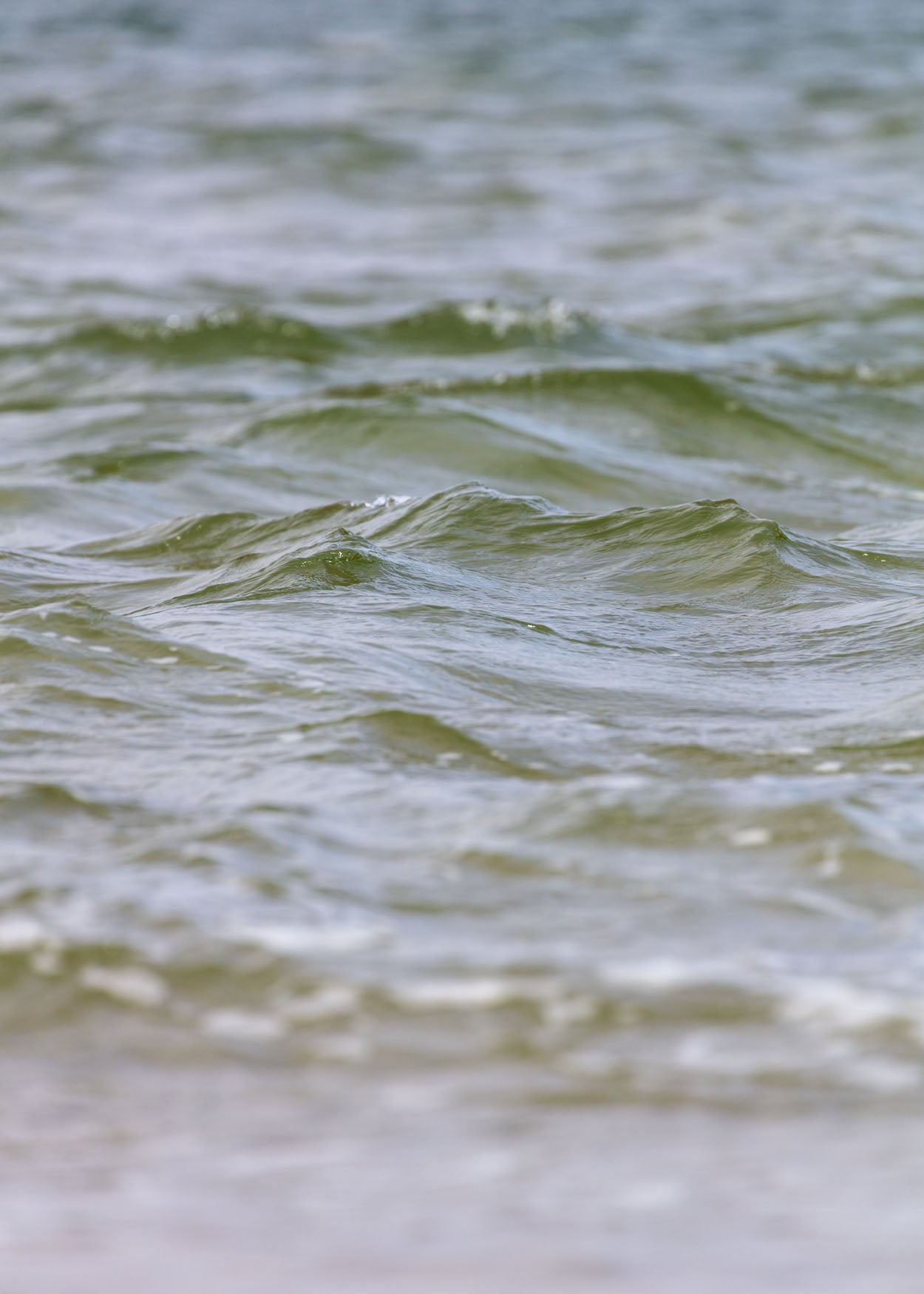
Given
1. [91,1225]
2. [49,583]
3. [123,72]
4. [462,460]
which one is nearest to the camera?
[91,1225]

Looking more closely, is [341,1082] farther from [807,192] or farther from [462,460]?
[807,192]

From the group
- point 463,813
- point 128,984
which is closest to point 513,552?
point 463,813

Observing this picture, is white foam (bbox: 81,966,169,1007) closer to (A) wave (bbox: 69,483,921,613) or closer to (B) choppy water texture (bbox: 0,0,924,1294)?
(B) choppy water texture (bbox: 0,0,924,1294)

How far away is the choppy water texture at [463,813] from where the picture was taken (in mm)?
2094

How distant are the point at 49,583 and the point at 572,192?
36.9 ft

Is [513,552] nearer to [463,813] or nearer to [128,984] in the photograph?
[463,813]

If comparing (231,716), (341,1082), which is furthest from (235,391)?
(341,1082)

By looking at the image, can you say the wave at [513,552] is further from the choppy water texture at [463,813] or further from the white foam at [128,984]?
the white foam at [128,984]

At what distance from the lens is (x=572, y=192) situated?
15.3 m

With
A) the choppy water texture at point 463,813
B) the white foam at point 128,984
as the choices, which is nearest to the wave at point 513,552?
the choppy water texture at point 463,813

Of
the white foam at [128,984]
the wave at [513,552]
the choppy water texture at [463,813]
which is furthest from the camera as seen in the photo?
the wave at [513,552]

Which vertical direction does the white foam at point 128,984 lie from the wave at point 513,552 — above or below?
above

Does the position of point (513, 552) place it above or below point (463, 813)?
below

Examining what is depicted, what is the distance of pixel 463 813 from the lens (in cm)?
316
